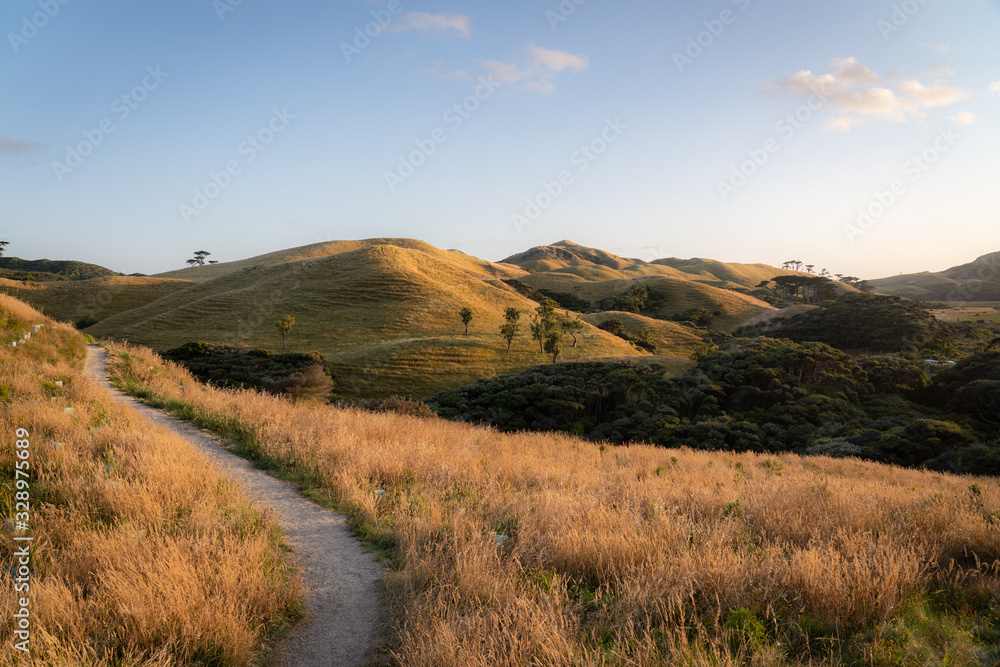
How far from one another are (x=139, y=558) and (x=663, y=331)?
98.6 m

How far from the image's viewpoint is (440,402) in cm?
3938

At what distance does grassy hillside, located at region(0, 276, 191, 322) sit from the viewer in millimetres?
80688

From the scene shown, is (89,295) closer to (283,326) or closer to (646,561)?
(283,326)

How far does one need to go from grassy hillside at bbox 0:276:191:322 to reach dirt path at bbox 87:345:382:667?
94.9 meters

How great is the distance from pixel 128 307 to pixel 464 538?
345 feet

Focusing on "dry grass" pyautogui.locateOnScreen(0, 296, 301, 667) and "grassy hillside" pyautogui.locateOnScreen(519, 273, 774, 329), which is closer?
"dry grass" pyautogui.locateOnScreen(0, 296, 301, 667)

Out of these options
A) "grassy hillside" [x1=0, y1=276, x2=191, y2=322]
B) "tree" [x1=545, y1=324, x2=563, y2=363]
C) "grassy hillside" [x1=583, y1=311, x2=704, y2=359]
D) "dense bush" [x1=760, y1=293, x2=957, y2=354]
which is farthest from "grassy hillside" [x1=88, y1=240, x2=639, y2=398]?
"dense bush" [x1=760, y1=293, x2=957, y2=354]

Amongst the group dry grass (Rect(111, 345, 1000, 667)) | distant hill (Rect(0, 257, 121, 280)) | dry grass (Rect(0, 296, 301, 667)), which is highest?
distant hill (Rect(0, 257, 121, 280))

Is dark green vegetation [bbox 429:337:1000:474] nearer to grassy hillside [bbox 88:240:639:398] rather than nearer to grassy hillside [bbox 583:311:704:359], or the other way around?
grassy hillside [bbox 88:240:639:398]

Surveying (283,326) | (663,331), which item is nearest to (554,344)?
(283,326)

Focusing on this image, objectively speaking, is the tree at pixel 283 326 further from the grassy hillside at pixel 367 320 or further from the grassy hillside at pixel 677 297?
the grassy hillside at pixel 677 297

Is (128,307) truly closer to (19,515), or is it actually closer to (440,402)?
(440,402)

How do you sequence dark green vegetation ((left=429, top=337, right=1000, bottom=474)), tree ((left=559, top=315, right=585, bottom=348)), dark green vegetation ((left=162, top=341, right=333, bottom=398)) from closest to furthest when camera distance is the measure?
dark green vegetation ((left=429, top=337, right=1000, bottom=474)) → dark green vegetation ((left=162, top=341, right=333, bottom=398)) → tree ((left=559, top=315, right=585, bottom=348))

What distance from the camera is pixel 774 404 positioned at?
3206 cm
